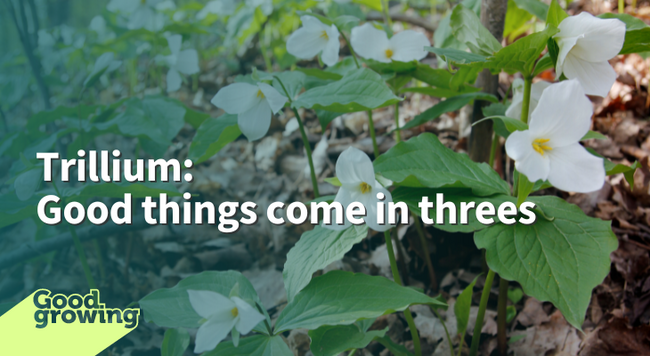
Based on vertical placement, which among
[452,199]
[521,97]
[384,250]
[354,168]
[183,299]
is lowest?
[384,250]

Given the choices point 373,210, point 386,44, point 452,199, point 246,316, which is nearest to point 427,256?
point 452,199

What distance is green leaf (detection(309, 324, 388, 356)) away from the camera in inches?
37.1

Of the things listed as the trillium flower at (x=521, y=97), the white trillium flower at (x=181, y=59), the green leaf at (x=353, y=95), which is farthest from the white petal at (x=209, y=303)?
the white trillium flower at (x=181, y=59)

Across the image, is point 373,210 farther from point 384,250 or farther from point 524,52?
point 384,250

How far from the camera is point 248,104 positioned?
3.84 ft

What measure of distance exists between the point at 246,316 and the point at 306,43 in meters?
0.98

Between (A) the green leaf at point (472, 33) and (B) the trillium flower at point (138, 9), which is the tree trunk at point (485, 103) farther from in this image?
(B) the trillium flower at point (138, 9)

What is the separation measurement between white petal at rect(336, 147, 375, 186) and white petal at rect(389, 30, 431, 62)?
0.60 metres

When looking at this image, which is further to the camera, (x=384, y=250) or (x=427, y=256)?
(x=384, y=250)

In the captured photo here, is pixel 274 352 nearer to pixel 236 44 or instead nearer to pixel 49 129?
pixel 49 129

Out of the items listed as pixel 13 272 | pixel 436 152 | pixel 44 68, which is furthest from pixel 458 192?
pixel 44 68

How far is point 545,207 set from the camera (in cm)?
101

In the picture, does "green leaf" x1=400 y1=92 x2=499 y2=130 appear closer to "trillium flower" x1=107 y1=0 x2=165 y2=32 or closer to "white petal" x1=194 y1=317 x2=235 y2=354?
"white petal" x1=194 y1=317 x2=235 y2=354

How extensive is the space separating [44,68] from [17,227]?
3.76 feet
